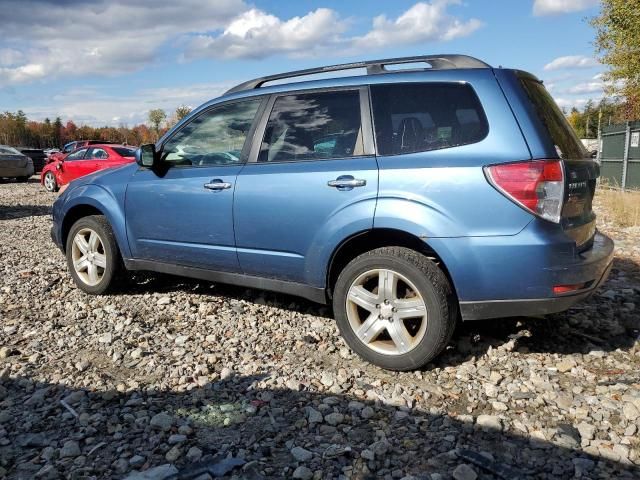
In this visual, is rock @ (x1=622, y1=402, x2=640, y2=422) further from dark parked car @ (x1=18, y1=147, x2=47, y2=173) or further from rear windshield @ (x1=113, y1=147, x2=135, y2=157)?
dark parked car @ (x1=18, y1=147, x2=47, y2=173)

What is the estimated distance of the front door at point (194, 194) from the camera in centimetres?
437

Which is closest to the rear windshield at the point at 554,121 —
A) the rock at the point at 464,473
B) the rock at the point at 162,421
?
the rock at the point at 464,473

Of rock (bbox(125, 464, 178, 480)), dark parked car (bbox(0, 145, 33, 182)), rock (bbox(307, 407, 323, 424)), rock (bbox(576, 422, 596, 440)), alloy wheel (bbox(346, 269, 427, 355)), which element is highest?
dark parked car (bbox(0, 145, 33, 182))

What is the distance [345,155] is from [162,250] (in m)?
1.95

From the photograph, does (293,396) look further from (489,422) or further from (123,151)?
(123,151)

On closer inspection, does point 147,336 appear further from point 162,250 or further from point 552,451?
point 552,451

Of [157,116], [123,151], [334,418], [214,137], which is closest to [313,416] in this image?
[334,418]

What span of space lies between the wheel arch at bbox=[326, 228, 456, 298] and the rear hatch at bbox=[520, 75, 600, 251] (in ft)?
2.67

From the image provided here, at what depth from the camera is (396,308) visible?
11.9 feet

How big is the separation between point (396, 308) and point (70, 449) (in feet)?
6.69

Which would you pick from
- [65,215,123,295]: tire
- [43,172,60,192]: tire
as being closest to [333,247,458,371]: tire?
[65,215,123,295]: tire

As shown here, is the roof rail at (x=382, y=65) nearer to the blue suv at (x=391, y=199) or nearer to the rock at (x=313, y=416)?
the blue suv at (x=391, y=199)

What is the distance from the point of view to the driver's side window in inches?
175

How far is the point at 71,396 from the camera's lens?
339 cm
